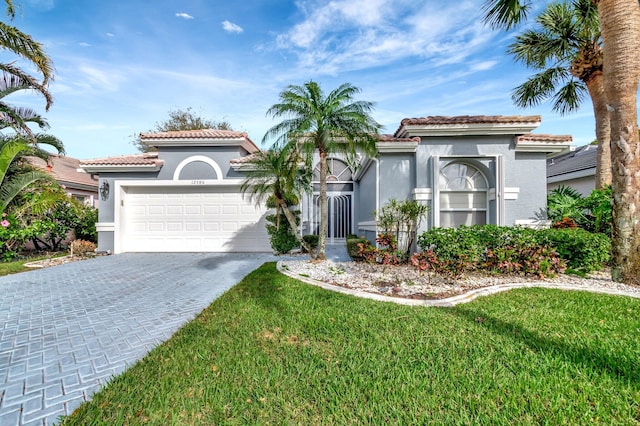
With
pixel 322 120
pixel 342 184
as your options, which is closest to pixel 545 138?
pixel 322 120

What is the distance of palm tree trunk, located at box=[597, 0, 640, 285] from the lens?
6.04 m

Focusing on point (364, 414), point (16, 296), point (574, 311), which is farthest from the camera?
point (16, 296)

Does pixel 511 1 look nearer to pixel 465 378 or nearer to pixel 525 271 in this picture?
pixel 525 271

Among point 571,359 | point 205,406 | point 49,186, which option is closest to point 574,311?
point 571,359

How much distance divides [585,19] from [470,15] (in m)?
5.16

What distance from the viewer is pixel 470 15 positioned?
854 cm

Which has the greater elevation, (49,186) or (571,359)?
(49,186)

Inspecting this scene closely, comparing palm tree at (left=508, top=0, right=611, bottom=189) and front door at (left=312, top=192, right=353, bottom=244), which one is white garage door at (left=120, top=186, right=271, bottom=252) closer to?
front door at (left=312, top=192, right=353, bottom=244)

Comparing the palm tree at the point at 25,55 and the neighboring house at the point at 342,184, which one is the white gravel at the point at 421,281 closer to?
the neighboring house at the point at 342,184

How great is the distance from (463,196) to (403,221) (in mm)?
2446

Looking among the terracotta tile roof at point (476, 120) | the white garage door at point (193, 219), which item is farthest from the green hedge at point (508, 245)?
the white garage door at point (193, 219)

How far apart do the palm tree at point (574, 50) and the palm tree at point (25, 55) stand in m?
17.7

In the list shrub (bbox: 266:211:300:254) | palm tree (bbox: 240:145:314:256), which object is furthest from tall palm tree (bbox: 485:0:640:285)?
shrub (bbox: 266:211:300:254)

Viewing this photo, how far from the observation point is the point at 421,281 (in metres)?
6.67
